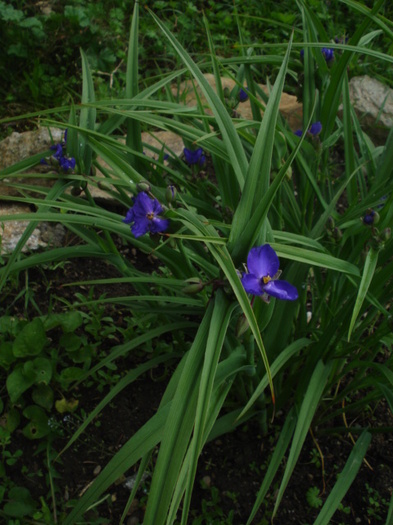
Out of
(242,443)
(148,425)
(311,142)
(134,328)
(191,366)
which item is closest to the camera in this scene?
(191,366)

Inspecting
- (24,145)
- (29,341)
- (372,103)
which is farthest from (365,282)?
(372,103)

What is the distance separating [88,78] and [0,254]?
2.27 feet

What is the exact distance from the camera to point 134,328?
1710mm

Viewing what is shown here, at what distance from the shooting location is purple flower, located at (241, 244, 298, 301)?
864mm

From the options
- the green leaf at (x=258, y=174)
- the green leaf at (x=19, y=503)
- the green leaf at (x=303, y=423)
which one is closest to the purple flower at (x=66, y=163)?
the green leaf at (x=258, y=174)

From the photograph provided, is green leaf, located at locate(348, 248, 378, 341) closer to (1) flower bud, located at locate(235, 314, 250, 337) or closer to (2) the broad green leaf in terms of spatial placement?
(1) flower bud, located at locate(235, 314, 250, 337)

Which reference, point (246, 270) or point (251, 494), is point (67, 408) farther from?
point (246, 270)

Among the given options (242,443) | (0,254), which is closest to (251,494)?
(242,443)

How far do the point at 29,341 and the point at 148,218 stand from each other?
72 cm

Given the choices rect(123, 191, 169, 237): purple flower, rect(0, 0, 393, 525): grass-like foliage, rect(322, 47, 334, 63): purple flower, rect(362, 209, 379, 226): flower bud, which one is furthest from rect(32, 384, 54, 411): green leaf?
rect(322, 47, 334, 63): purple flower

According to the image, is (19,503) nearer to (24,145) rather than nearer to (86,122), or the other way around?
(86,122)

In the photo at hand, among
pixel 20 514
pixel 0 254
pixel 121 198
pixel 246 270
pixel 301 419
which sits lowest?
pixel 20 514

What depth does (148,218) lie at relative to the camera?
0.98 meters

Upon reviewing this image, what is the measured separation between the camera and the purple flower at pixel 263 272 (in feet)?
2.83
